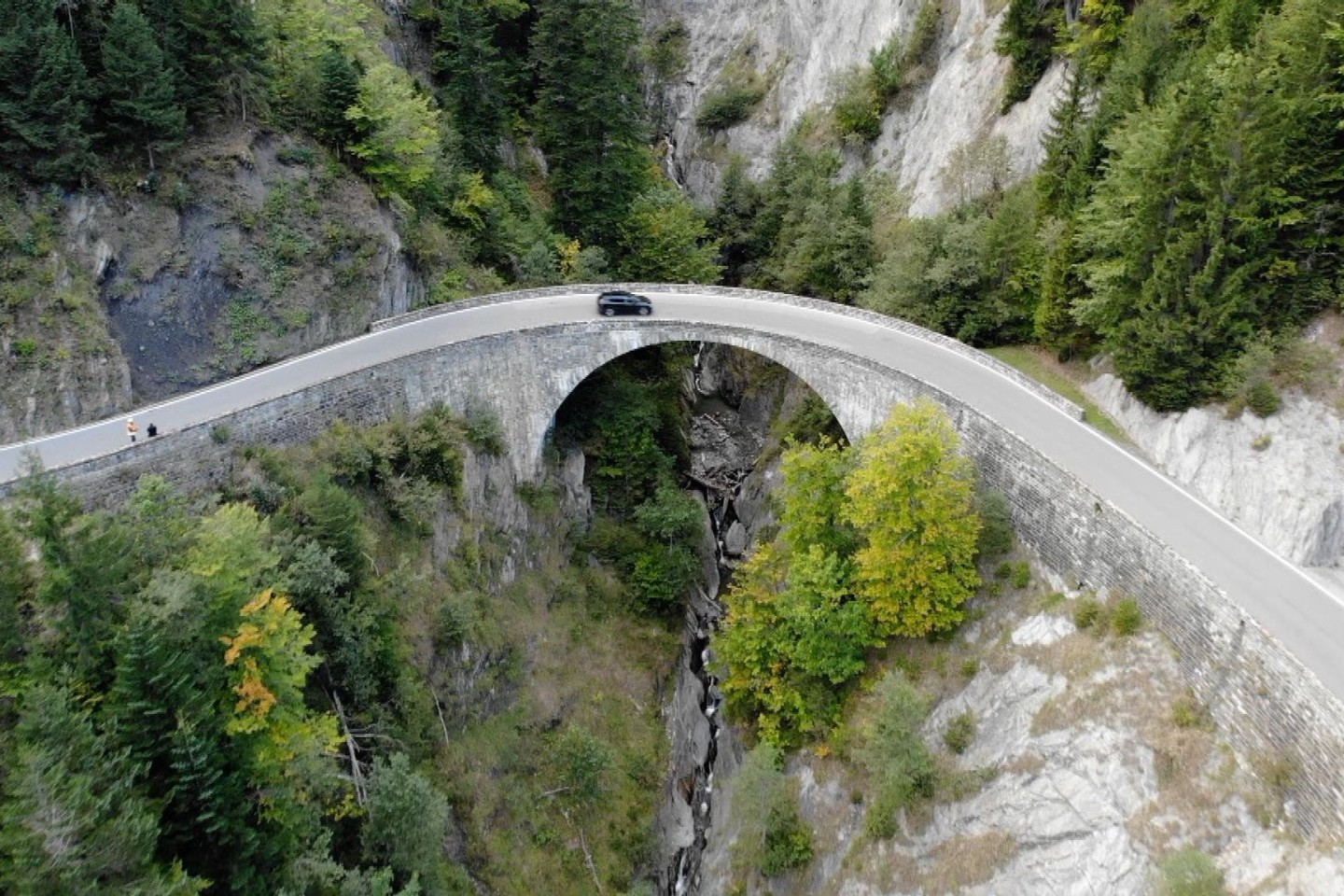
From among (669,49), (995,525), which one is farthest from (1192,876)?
(669,49)

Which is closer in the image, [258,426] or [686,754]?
[258,426]

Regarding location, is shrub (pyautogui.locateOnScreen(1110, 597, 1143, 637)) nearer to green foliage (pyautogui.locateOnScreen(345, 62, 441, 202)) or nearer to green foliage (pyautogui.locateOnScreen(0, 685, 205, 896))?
green foliage (pyautogui.locateOnScreen(0, 685, 205, 896))

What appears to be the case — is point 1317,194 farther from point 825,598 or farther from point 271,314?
point 271,314

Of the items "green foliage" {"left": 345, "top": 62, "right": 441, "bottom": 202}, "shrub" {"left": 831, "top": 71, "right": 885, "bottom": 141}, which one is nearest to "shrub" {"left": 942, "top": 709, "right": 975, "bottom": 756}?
"green foliage" {"left": 345, "top": 62, "right": 441, "bottom": 202}

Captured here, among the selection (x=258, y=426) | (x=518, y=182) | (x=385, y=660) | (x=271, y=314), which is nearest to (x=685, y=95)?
(x=518, y=182)


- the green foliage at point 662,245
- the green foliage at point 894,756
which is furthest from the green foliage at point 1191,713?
the green foliage at point 662,245
